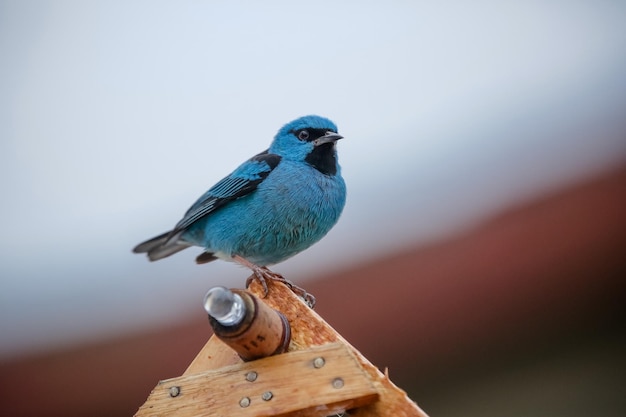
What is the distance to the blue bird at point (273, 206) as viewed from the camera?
3.52 m

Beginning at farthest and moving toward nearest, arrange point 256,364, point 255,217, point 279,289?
point 255,217 < point 279,289 < point 256,364

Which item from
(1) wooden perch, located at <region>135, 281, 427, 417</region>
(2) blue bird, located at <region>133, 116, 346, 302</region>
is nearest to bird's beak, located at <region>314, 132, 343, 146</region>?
(2) blue bird, located at <region>133, 116, 346, 302</region>

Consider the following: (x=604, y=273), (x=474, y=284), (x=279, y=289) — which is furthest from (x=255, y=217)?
(x=604, y=273)

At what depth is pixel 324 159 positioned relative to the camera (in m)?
3.87

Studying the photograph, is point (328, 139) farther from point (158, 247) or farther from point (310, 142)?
point (158, 247)

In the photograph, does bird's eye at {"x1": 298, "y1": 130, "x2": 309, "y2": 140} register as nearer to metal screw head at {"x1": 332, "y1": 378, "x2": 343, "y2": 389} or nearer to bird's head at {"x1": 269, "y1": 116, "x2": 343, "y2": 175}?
bird's head at {"x1": 269, "y1": 116, "x2": 343, "y2": 175}

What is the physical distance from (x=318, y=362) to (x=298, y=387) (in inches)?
3.4

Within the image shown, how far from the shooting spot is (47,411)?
429 centimetres

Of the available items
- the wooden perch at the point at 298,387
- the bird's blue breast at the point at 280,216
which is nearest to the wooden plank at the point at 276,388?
the wooden perch at the point at 298,387

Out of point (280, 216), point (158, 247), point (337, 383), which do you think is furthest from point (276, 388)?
point (158, 247)

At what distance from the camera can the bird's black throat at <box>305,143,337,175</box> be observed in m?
3.83

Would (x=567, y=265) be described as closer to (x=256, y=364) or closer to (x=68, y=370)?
(x=256, y=364)

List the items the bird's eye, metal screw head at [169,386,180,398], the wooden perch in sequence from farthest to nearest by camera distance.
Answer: the bird's eye → metal screw head at [169,386,180,398] → the wooden perch

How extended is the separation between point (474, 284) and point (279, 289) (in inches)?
80.0
